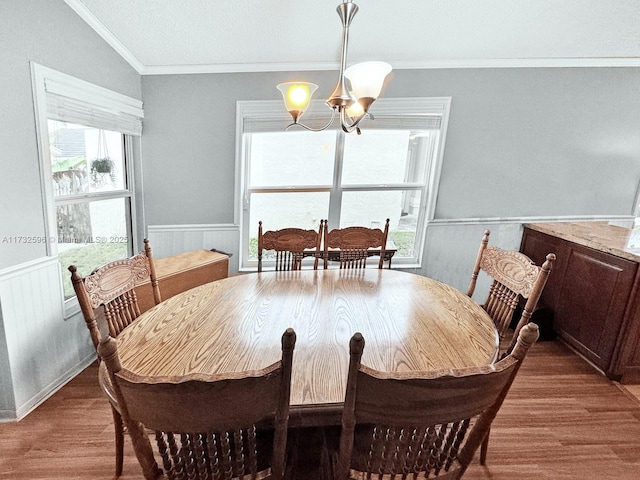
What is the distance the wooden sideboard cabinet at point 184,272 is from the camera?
7.43 feet

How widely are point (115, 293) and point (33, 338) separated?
92cm

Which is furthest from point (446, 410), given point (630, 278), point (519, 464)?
point (630, 278)

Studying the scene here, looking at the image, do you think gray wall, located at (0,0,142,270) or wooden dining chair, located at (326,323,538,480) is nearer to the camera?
wooden dining chair, located at (326,323,538,480)

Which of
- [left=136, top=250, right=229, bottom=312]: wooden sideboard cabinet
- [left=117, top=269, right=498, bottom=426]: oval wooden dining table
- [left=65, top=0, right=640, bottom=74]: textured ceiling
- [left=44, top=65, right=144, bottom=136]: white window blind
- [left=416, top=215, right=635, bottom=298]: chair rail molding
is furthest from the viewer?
[left=416, top=215, right=635, bottom=298]: chair rail molding

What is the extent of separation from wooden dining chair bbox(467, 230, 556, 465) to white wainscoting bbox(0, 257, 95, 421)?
2.44 m

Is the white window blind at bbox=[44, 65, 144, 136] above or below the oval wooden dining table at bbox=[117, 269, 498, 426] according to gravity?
above

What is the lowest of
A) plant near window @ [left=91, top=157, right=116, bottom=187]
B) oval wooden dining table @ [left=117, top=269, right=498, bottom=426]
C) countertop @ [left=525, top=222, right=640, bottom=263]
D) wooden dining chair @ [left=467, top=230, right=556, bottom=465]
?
oval wooden dining table @ [left=117, top=269, right=498, bottom=426]

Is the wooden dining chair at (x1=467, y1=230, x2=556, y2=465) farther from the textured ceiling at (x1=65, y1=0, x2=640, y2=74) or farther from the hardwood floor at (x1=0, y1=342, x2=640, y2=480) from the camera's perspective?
the textured ceiling at (x1=65, y1=0, x2=640, y2=74)

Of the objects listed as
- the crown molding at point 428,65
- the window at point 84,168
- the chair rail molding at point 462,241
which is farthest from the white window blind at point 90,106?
the chair rail molding at point 462,241

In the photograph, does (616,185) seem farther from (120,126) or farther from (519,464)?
(120,126)

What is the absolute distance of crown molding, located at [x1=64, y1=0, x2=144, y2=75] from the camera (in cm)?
193

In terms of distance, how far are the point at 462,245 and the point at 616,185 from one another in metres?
1.66

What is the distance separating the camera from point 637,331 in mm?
2123

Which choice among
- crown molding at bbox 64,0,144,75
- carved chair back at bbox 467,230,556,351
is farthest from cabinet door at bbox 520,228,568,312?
crown molding at bbox 64,0,144,75
